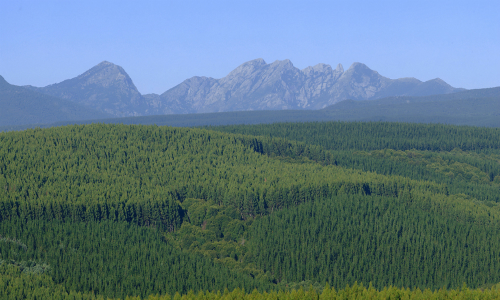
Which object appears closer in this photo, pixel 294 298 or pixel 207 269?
pixel 294 298

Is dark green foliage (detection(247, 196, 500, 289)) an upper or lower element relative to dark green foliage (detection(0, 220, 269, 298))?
lower

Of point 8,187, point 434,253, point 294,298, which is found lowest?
point 434,253

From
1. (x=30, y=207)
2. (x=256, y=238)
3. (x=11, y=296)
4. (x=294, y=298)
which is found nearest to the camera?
(x=294, y=298)

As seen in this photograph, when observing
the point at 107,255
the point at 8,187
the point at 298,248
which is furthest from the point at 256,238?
the point at 8,187

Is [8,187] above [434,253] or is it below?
above

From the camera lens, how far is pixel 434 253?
184000 millimetres

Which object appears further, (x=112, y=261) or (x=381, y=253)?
(x=381, y=253)

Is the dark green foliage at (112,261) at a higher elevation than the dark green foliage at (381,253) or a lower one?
higher

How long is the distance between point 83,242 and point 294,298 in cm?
8100

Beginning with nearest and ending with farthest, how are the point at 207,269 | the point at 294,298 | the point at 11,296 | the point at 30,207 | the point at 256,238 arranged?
1. the point at 294,298
2. the point at 11,296
3. the point at 207,269
4. the point at 30,207
5. the point at 256,238

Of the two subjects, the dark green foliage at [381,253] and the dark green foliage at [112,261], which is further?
the dark green foliage at [381,253]

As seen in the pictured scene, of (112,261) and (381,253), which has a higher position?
(112,261)

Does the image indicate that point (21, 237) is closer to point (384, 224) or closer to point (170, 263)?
point (170, 263)

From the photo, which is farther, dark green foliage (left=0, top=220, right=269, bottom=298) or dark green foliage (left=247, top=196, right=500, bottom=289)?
dark green foliage (left=247, top=196, right=500, bottom=289)
